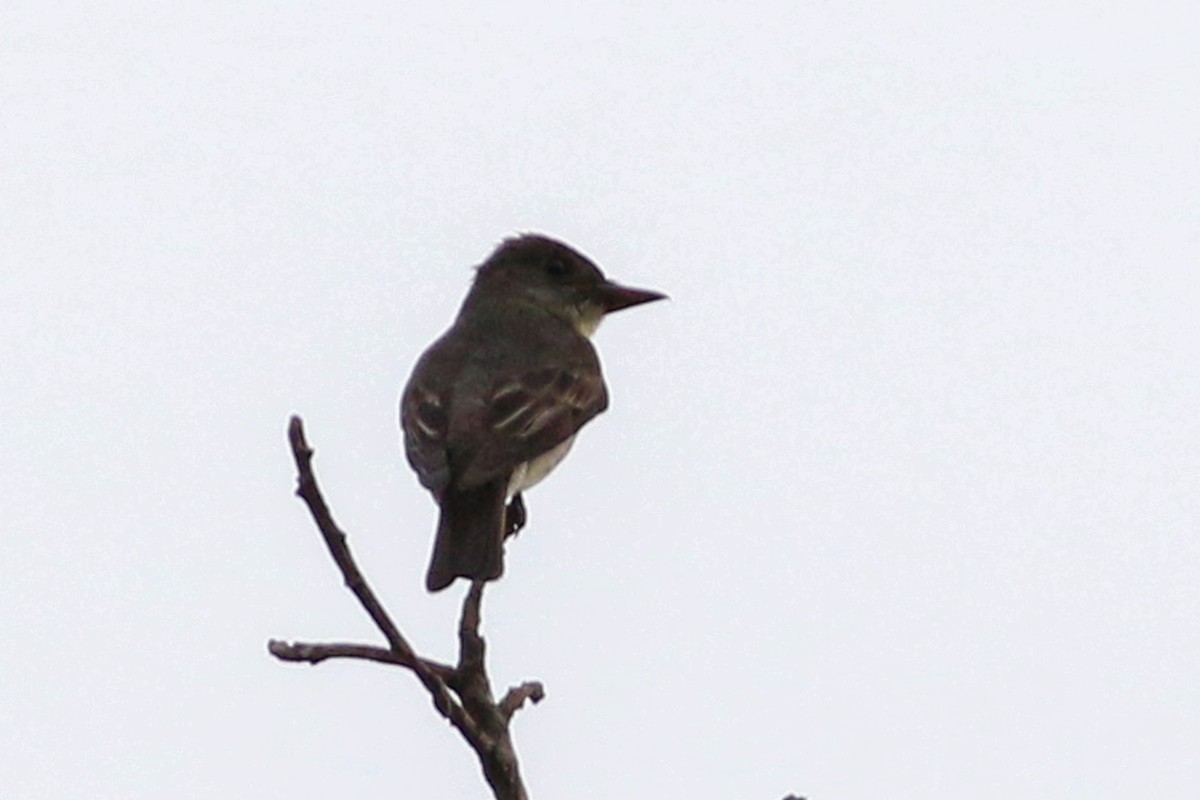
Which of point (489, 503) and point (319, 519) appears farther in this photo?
point (489, 503)

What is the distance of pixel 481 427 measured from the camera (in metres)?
7.00

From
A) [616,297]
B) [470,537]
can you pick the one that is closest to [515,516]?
[470,537]

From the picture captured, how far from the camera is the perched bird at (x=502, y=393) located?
21.1 feet

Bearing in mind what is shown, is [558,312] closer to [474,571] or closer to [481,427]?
[481,427]

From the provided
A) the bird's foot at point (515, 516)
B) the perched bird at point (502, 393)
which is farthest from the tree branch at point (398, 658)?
the bird's foot at point (515, 516)

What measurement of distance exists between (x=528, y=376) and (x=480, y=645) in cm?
339

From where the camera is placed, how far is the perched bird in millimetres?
6422

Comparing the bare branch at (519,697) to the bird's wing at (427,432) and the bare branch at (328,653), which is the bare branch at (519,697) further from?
the bird's wing at (427,432)

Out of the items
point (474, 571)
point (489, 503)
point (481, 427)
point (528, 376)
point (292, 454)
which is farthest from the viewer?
point (528, 376)

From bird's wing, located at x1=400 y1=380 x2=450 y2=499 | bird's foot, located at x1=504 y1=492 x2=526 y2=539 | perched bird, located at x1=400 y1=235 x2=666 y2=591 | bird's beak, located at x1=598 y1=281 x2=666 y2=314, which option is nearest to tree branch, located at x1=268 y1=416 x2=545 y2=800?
perched bird, located at x1=400 y1=235 x2=666 y2=591

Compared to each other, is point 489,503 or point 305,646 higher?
point 489,503

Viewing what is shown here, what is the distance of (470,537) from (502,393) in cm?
139

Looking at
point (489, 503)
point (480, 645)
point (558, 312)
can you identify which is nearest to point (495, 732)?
point (480, 645)

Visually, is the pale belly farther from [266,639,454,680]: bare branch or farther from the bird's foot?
[266,639,454,680]: bare branch
